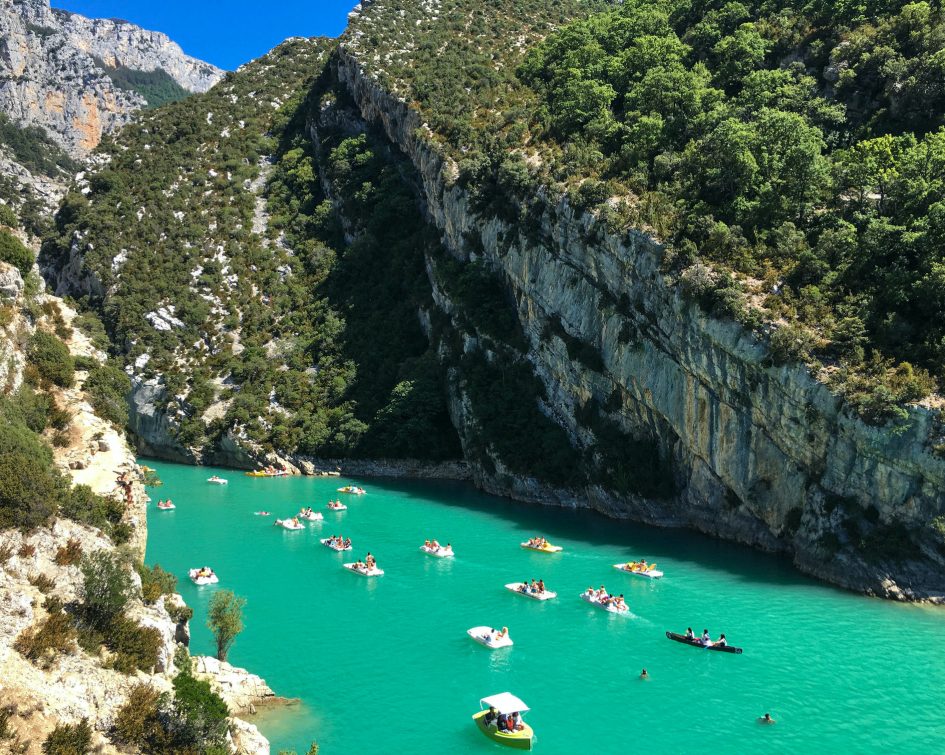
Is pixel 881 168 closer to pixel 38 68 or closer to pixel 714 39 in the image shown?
pixel 714 39

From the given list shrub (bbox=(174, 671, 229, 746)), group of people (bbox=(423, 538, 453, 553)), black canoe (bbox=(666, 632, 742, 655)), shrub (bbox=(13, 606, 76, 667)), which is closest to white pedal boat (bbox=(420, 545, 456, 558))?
group of people (bbox=(423, 538, 453, 553))

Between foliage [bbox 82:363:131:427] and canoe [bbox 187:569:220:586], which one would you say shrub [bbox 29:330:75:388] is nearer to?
foliage [bbox 82:363:131:427]

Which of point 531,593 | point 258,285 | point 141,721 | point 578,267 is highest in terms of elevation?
point 578,267

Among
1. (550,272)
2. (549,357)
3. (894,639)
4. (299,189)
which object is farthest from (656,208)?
(299,189)

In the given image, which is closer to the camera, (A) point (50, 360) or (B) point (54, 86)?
(A) point (50, 360)

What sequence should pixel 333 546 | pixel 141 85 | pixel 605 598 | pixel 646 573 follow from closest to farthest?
pixel 605 598 → pixel 646 573 → pixel 333 546 → pixel 141 85

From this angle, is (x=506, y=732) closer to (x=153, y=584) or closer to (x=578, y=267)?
(x=153, y=584)

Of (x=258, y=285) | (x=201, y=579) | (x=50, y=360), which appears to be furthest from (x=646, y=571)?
(x=258, y=285)
